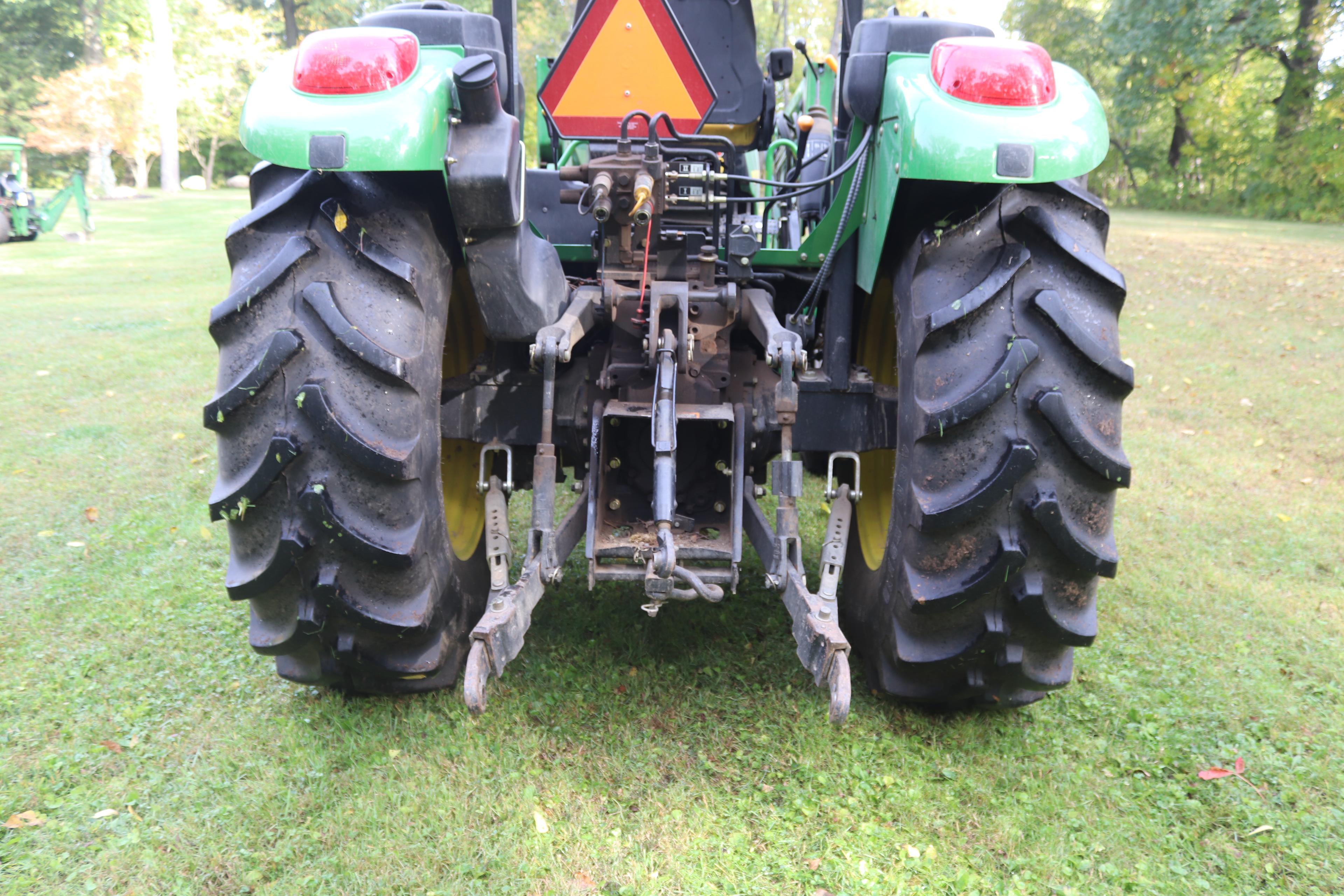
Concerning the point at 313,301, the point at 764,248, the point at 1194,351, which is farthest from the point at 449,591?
the point at 1194,351

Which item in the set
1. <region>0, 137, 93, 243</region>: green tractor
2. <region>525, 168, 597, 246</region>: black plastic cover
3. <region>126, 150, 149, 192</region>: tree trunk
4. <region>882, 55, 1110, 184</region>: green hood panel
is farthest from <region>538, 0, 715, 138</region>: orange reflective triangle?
<region>126, 150, 149, 192</region>: tree trunk

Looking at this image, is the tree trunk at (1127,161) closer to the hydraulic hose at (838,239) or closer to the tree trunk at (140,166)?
the hydraulic hose at (838,239)

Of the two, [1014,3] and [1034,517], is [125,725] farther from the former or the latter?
[1014,3]

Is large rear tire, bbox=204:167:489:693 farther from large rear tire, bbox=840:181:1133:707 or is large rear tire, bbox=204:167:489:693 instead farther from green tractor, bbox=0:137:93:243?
green tractor, bbox=0:137:93:243

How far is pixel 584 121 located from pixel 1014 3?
39.6 meters

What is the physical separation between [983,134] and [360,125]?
155 cm

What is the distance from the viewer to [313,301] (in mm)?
2428

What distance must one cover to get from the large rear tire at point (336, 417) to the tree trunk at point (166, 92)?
118 feet

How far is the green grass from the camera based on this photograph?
94.7 inches

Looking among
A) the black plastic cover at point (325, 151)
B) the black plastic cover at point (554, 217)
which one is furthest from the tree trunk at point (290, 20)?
the black plastic cover at point (325, 151)

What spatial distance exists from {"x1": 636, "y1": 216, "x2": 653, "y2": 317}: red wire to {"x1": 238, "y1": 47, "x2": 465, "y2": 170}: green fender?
668 mm

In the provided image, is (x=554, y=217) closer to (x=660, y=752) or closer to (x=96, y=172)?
(x=660, y=752)

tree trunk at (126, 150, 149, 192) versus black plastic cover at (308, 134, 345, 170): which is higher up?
tree trunk at (126, 150, 149, 192)

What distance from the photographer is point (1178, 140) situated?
31.5 meters
